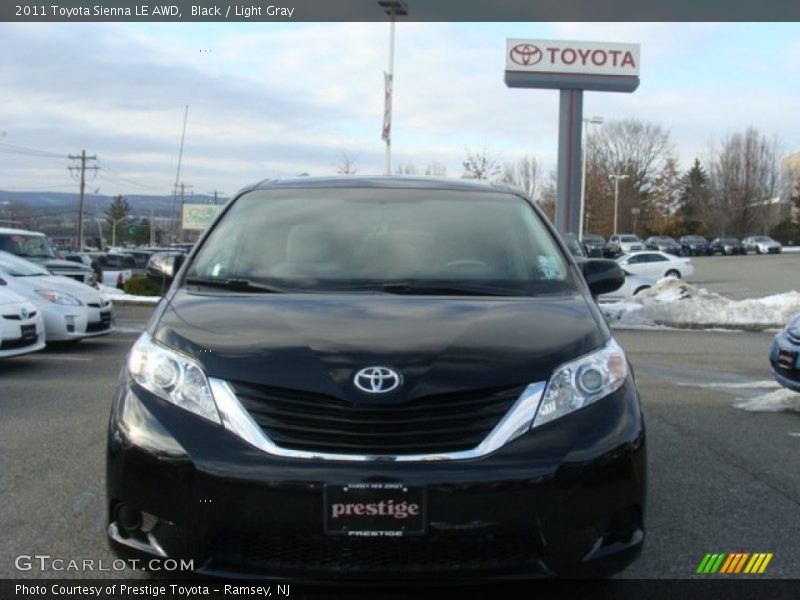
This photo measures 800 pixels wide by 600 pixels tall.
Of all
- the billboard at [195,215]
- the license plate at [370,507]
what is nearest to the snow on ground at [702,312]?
the license plate at [370,507]

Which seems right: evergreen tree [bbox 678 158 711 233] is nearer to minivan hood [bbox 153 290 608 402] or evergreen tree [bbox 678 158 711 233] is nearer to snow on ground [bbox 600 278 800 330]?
snow on ground [bbox 600 278 800 330]

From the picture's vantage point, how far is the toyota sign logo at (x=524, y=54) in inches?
1048

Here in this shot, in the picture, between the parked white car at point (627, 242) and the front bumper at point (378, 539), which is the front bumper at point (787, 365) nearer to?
the front bumper at point (378, 539)

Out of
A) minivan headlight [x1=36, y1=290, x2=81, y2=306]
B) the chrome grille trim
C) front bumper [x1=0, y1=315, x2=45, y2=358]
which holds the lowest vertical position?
front bumper [x1=0, y1=315, x2=45, y2=358]

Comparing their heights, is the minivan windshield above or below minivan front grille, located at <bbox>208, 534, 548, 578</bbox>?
above

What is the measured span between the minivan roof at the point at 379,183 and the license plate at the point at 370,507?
2093mm

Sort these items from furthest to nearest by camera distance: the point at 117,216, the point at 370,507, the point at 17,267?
1. the point at 117,216
2. the point at 17,267
3. the point at 370,507

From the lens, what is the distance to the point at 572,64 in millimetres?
26297

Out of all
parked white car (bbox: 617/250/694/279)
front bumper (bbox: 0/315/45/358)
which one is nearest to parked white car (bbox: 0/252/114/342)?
front bumper (bbox: 0/315/45/358)

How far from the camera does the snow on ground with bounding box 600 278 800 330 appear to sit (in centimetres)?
1600

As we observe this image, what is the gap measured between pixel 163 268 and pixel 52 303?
6.91 metres

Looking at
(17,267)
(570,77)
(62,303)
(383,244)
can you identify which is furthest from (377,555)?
(570,77)

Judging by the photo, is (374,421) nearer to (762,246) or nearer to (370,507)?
(370,507)

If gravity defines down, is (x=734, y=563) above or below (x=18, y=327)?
below
